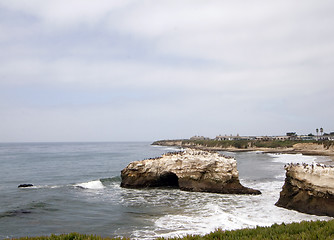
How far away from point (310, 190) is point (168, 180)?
49.1 feet

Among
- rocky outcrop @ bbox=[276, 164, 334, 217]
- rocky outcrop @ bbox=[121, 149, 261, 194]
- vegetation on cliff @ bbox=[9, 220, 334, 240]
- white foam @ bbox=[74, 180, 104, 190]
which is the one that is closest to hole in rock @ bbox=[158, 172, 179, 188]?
rocky outcrop @ bbox=[121, 149, 261, 194]

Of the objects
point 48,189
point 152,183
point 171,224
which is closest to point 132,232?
point 171,224

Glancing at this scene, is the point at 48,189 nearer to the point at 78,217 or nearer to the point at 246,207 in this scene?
the point at 78,217

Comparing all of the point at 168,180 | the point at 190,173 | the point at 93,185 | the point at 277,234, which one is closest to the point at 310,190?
the point at 277,234

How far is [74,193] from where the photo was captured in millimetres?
26547

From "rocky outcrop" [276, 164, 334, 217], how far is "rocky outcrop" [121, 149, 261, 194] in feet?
16.6

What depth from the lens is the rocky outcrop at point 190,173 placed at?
26125 mm

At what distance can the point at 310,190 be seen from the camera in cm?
1836

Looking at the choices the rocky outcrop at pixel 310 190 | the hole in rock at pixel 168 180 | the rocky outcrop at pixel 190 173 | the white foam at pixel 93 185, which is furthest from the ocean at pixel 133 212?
the white foam at pixel 93 185

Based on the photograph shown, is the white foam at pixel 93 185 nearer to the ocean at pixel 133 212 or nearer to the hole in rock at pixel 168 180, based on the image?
the ocean at pixel 133 212

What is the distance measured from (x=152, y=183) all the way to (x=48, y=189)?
10480 millimetres

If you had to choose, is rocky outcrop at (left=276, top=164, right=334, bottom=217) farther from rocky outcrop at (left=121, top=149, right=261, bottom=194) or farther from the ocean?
rocky outcrop at (left=121, top=149, right=261, bottom=194)

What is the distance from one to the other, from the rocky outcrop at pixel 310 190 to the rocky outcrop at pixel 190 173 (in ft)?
16.6

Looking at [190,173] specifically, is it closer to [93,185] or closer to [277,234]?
[93,185]
